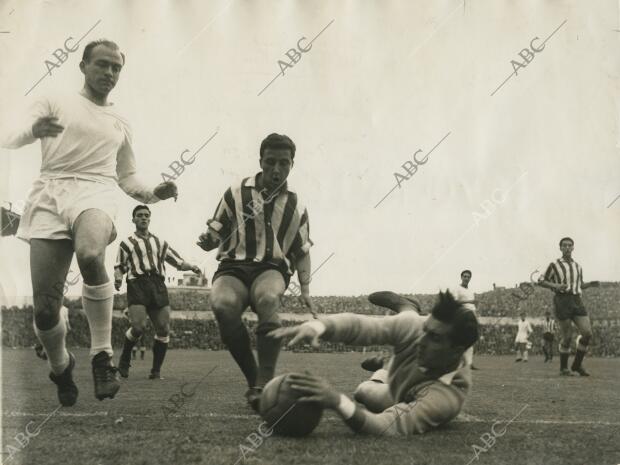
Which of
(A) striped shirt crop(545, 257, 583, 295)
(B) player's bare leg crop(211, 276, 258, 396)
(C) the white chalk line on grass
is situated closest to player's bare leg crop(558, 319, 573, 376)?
(A) striped shirt crop(545, 257, 583, 295)

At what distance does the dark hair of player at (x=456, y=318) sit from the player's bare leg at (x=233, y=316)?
3.89 feet

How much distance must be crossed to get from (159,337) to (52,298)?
9.28 ft

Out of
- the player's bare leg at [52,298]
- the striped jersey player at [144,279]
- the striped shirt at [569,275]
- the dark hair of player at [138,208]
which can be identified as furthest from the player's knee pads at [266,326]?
the striped shirt at [569,275]

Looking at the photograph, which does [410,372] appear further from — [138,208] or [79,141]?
[138,208]

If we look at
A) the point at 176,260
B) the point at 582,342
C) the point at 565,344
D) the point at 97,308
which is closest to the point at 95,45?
the point at 97,308

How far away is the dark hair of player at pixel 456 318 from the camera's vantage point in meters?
3.02

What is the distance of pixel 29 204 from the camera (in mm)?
3727

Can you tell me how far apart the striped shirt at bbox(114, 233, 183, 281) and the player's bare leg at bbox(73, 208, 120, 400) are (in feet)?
8.40

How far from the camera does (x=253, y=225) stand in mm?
3902

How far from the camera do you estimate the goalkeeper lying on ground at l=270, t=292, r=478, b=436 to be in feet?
8.89

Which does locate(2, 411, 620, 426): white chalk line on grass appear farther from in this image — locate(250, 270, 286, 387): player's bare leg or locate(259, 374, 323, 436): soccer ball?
locate(259, 374, 323, 436): soccer ball

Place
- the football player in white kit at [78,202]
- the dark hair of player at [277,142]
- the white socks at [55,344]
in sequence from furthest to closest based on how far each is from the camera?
the dark hair of player at [277,142] → the white socks at [55,344] → the football player in white kit at [78,202]

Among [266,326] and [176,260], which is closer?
[266,326]

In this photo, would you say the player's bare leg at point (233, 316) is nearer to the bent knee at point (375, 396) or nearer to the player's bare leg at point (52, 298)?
the bent knee at point (375, 396)
